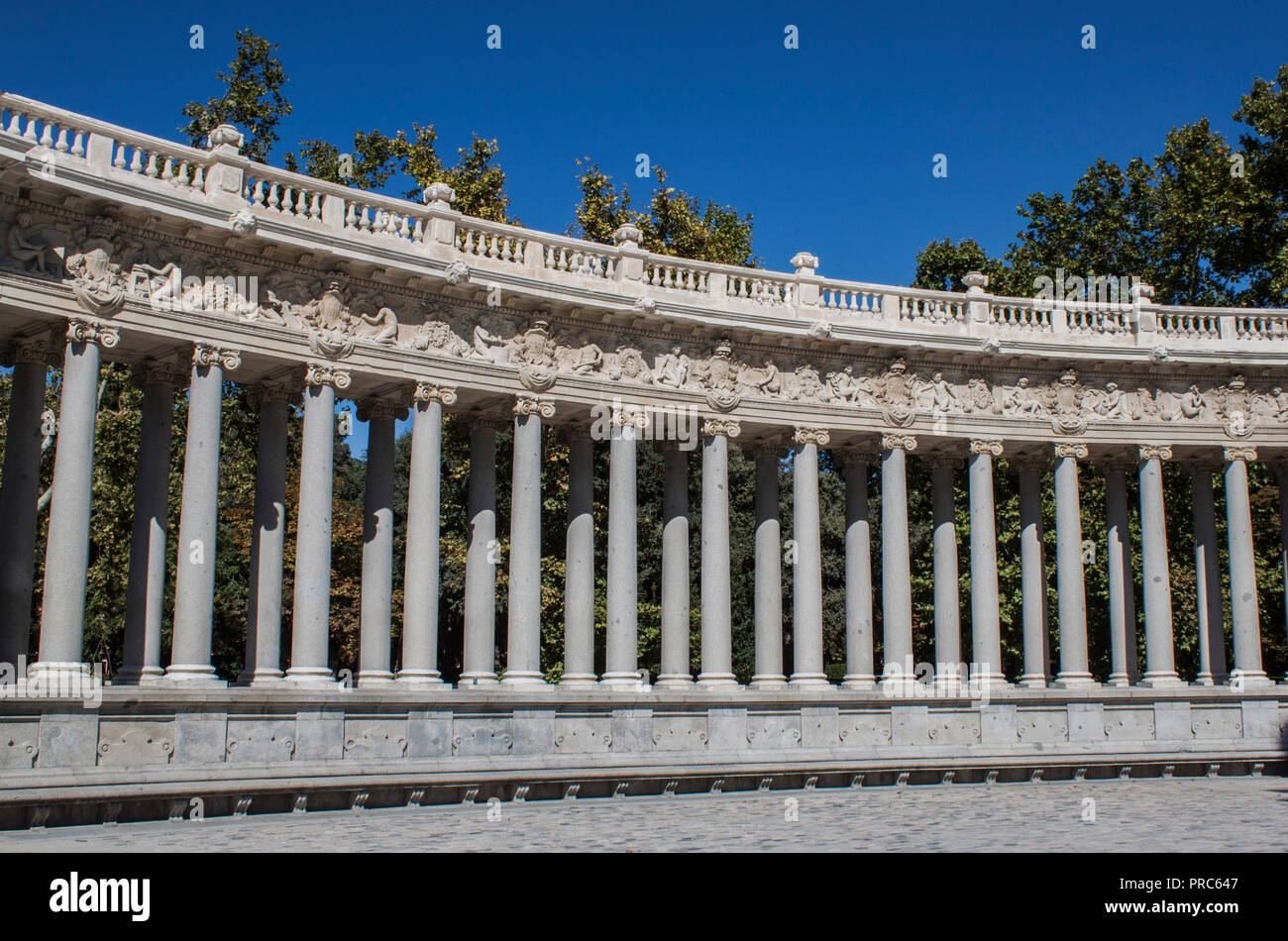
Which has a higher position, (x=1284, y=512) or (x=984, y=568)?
(x=1284, y=512)

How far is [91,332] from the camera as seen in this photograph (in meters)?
37.4

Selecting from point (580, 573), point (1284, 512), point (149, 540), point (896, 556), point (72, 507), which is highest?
point (1284, 512)

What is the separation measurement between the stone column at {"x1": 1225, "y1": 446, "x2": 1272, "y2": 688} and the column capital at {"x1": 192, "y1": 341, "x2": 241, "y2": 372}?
128 feet

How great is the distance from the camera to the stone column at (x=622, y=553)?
4669cm

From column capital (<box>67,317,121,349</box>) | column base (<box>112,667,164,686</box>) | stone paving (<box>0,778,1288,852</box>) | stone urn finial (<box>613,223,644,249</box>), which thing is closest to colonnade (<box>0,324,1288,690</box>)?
column capital (<box>67,317,121,349</box>)

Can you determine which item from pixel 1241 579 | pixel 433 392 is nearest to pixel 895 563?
pixel 1241 579

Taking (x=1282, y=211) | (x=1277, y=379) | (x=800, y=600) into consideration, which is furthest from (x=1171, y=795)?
(x=1282, y=211)

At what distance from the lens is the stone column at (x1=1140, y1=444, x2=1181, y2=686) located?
53.2 m

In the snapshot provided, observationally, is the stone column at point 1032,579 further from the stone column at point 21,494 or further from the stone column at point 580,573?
the stone column at point 21,494

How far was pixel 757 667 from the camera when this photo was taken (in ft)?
165

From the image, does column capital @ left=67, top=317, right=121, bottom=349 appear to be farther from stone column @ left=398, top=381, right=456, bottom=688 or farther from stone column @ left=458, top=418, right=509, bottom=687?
stone column @ left=458, top=418, right=509, bottom=687

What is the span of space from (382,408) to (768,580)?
15.8 m

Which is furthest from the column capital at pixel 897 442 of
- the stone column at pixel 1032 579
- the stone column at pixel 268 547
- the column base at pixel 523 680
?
the stone column at pixel 268 547

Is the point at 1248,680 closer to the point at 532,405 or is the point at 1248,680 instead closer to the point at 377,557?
the point at 532,405
